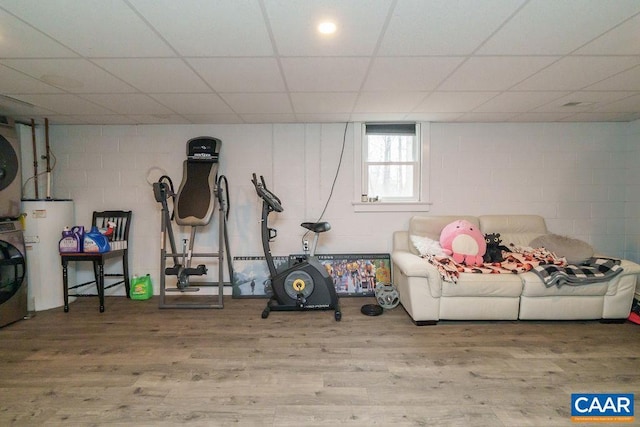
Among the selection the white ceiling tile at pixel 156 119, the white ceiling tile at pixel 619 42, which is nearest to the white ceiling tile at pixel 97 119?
the white ceiling tile at pixel 156 119

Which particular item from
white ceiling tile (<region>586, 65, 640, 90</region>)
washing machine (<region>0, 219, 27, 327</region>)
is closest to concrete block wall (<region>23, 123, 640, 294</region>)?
washing machine (<region>0, 219, 27, 327</region>)

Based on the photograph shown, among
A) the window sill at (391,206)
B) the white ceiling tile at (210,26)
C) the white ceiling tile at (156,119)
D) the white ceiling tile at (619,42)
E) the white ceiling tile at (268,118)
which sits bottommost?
the window sill at (391,206)

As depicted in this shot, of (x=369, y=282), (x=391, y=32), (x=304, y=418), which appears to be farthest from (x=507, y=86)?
(x=304, y=418)

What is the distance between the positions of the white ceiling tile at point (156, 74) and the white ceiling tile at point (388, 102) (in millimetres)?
1412

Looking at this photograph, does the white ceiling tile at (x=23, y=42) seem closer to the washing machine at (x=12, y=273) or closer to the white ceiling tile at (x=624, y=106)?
the washing machine at (x=12, y=273)

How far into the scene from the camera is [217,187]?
3316mm

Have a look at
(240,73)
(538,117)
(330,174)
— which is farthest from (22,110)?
(538,117)

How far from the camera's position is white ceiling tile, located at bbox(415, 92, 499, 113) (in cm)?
268

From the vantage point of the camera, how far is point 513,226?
11.4 ft

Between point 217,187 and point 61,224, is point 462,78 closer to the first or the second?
point 217,187

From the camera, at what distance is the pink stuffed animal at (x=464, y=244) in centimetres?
294

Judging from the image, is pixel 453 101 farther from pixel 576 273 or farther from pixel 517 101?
pixel 576 273

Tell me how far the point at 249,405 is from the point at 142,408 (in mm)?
603

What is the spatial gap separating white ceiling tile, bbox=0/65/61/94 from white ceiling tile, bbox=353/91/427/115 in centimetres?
261
